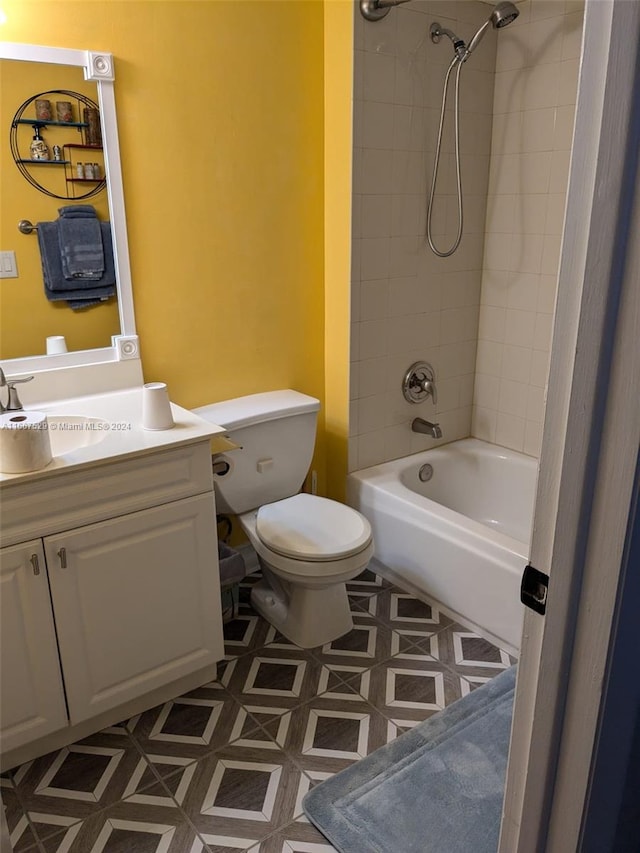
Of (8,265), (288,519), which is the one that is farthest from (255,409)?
(8,265)

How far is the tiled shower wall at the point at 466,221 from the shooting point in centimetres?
244

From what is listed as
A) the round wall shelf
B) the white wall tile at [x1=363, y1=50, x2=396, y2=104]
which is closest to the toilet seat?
the round wall shelf

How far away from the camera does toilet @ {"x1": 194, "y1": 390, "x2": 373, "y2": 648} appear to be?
2164 millimetres

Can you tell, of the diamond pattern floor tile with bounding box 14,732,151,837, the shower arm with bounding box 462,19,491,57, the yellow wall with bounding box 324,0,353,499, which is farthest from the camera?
the yellow wall with bounding box 324,0,353,499

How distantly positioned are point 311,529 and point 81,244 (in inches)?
44.6

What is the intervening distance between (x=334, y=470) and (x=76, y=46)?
Answer: 1714 millimetres

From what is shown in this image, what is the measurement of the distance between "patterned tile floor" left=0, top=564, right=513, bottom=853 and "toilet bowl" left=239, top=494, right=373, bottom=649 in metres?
0.06

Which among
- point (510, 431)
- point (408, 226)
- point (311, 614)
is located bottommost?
point (311, 614)

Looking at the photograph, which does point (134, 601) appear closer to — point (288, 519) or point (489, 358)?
point (288, 519)

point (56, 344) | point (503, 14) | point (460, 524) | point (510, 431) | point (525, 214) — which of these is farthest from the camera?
point (510, 431)

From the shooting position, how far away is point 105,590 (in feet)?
5.86

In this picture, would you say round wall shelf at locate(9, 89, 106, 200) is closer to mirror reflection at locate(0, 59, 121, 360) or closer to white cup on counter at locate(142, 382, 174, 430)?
mirror reflection at locate(0, 59, 121, 360)

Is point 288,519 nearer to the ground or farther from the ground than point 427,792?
farther from the ground

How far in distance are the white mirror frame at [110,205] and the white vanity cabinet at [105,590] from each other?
1.80ft
